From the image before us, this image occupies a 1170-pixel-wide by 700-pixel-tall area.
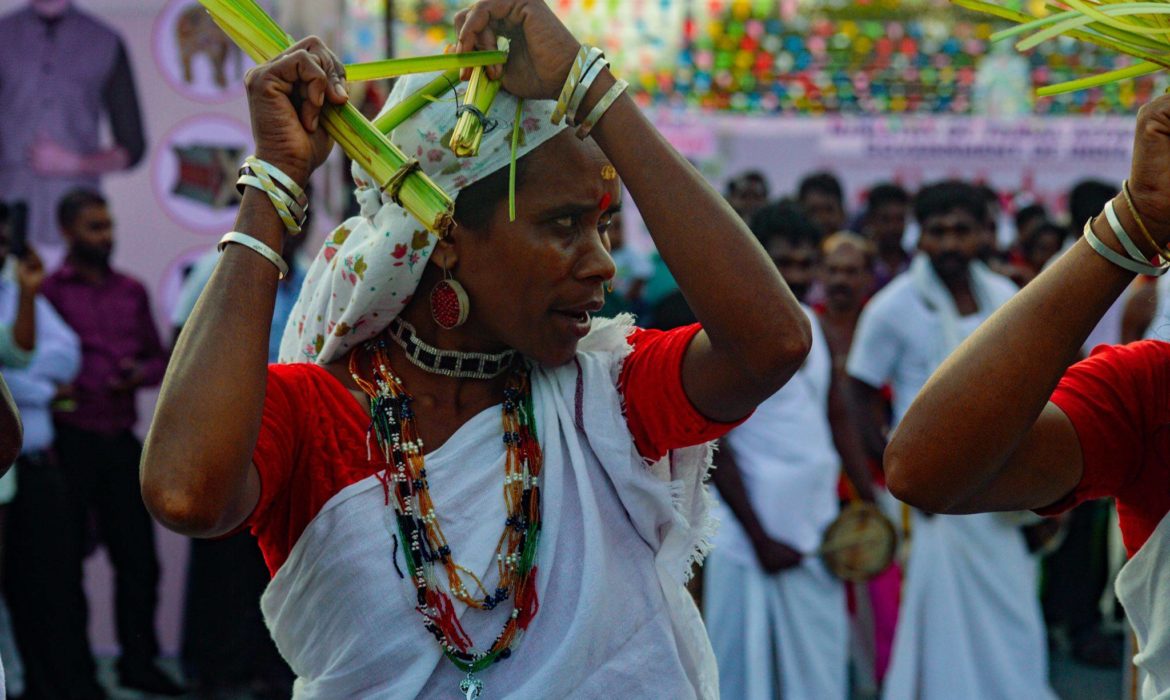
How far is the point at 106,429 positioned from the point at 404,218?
5.28 meters

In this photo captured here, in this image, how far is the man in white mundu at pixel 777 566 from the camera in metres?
6.11

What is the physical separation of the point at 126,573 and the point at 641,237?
7842mm

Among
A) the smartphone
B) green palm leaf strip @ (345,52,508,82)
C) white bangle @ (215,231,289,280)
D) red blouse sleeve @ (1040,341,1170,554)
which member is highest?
green palm leaf strip @ (345,52,508,82)

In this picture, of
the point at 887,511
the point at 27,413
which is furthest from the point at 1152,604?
the point at 27,413

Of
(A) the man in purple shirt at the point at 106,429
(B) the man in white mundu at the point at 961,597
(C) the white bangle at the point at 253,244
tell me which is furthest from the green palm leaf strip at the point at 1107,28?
(A) the man in purple shirt at the point at 106,429

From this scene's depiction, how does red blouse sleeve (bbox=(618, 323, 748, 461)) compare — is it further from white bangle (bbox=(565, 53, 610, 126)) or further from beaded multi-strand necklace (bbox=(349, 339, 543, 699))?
white bangle (bbox=(565, 53, 610, 126))

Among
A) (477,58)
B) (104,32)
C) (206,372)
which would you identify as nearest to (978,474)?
(477,58)

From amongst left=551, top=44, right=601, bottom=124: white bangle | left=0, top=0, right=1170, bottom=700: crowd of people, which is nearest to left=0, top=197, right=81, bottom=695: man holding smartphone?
left=0, top=0, right=1170, bottom=700: crowd of people

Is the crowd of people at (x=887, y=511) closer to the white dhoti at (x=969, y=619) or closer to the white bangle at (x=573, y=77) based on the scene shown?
the white dhoti at (x=969, y=619)

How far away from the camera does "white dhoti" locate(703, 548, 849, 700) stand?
6.09 meters

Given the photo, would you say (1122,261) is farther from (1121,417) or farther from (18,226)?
(18,226)

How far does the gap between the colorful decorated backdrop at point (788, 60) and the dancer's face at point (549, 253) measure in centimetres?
1838

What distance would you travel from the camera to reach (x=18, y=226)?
7508 mm

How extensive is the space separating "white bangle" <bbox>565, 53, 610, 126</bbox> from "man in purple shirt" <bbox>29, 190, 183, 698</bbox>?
5.35 meters
